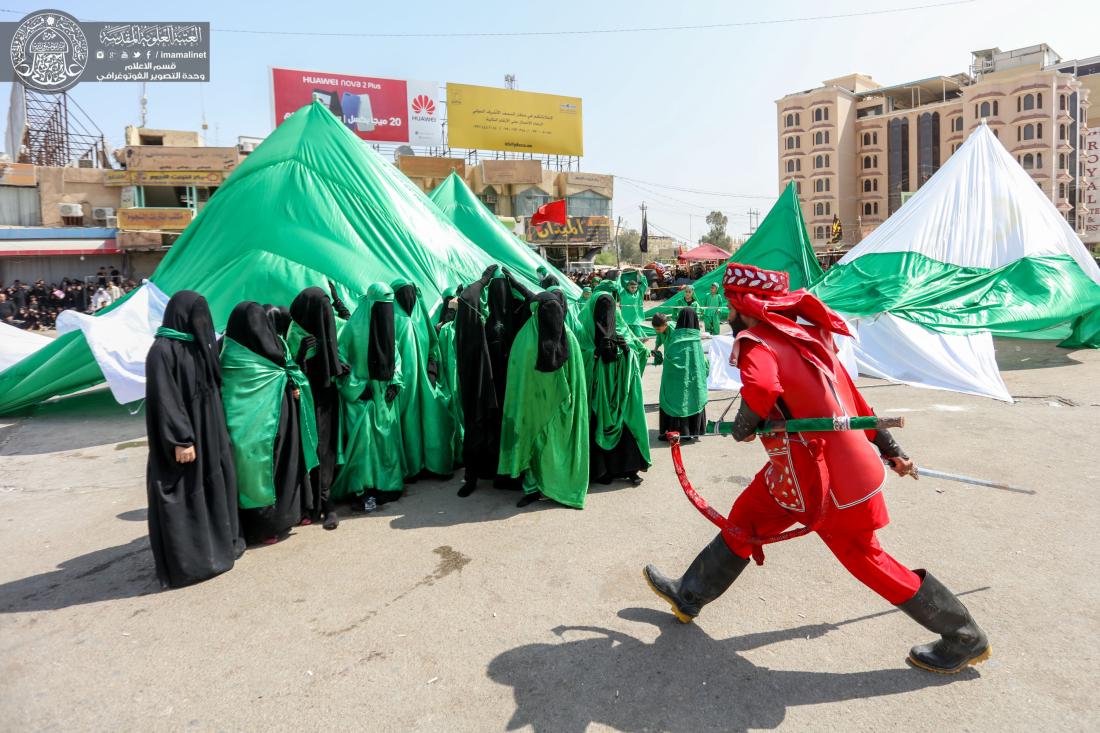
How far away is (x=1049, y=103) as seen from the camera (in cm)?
5000

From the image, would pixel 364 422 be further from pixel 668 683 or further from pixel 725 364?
pixel 725 364

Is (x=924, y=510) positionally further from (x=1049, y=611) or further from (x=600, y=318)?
(x=600, y=318)

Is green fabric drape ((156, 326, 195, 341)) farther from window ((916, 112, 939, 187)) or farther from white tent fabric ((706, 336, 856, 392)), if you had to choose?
window ((916, 112, 939, 187))

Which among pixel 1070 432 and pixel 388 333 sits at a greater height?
pixel 388 333

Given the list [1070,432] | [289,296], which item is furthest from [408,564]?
[1070,432]

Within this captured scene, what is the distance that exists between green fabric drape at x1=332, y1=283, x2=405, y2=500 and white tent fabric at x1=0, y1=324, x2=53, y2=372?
20.4ft

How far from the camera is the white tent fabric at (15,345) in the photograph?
8.71 metres

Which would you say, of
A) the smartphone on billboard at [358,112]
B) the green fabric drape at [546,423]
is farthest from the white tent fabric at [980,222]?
the smartphone on billboard at [358,112]

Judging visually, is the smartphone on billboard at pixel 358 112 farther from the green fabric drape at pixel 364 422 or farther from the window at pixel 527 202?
the green fabric drape at pixel 364 422

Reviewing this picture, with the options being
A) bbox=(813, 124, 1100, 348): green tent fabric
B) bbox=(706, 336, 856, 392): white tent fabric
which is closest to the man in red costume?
bbox=(706, 336, 856, 392): white tent fabric

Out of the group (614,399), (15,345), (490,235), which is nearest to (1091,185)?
(490,235)

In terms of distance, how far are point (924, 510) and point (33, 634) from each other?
15.3ft

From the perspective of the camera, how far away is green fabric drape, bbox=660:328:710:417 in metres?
5.89

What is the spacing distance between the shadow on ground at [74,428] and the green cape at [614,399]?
14.7 ft
